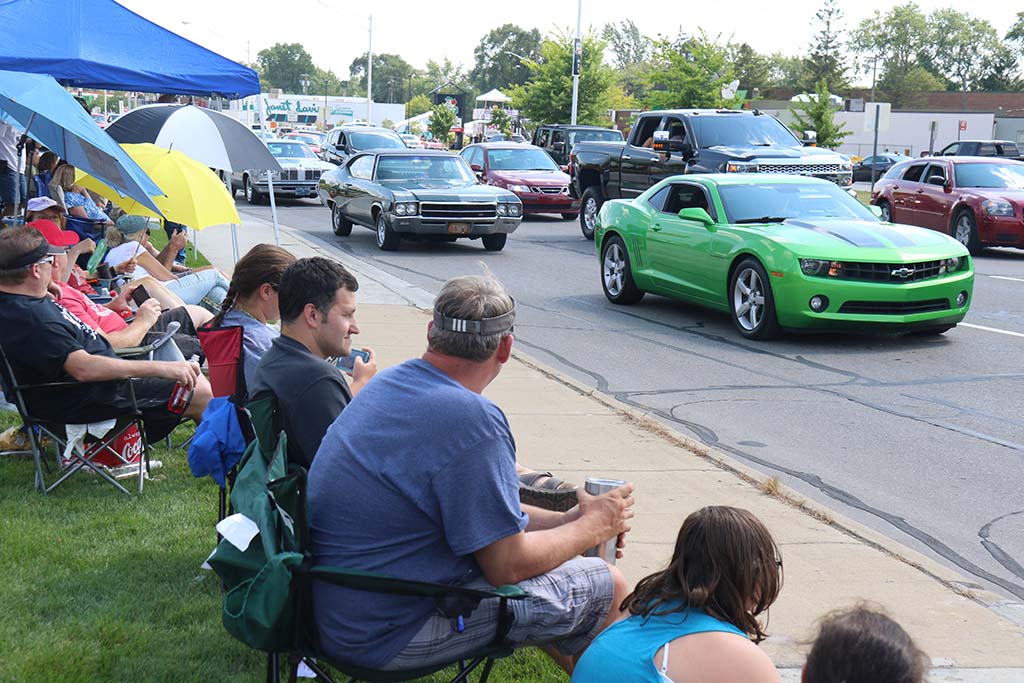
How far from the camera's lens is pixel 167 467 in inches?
251

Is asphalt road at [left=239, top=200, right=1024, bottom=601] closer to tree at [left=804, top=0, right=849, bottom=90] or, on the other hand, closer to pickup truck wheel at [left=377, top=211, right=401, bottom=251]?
pickup truck wheel at [left=377, top=211, right=401, bottom=251]

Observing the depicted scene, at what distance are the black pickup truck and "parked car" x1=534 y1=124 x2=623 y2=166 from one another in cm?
1040

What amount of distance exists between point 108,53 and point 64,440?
474cm

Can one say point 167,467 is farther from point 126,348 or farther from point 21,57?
point 21,57

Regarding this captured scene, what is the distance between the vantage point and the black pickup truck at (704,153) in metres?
18.9

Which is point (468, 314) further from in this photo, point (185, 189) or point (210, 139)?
point (210, 139)

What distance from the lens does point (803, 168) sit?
1902 centimetres

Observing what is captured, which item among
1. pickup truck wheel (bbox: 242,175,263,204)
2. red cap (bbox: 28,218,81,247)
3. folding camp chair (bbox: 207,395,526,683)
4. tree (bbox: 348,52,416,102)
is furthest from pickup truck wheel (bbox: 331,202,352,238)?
tree (bbox: 348,52,416,102)

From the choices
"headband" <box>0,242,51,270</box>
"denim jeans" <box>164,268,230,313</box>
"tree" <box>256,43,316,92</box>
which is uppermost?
"tree" <box>256,43,316,92</box>

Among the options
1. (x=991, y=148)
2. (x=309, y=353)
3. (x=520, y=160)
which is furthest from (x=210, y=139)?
(x=991, y=148)

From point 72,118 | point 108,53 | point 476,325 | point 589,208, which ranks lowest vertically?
point 589,208

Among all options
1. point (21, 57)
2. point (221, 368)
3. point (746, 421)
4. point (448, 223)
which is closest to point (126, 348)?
point (221, 368)

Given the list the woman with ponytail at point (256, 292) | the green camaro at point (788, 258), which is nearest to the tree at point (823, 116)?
the green camaro at point (788, 258)

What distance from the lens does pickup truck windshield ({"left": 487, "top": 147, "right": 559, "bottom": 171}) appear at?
2602 cm
